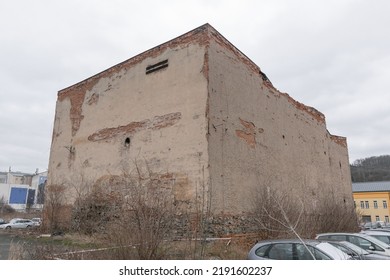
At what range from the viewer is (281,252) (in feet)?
22.5

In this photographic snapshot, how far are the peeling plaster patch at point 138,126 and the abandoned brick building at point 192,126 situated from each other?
50mm

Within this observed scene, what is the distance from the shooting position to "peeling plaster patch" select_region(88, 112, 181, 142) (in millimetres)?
14461

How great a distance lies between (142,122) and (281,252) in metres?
10.3

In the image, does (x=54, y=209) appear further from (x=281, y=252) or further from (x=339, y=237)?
(x=281, y=252)

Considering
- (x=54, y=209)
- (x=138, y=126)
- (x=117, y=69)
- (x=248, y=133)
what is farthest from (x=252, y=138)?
(x=54, y=209)

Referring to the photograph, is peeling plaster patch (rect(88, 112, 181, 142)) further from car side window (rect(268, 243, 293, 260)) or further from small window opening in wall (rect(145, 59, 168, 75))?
car side window (rect(268, 243, 293, 260))

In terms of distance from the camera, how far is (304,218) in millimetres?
13234

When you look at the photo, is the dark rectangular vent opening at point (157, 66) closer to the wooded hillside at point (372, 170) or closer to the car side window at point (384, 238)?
the car side window at point (384, 238)

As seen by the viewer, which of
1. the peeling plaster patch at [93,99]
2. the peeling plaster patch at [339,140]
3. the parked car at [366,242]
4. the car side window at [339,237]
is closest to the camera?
the parked car at [366,242]

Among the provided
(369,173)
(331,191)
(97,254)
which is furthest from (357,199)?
(97,254)

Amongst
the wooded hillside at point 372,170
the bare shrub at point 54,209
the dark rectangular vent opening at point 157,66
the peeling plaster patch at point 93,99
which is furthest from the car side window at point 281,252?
the wooded hillside at point 372,170

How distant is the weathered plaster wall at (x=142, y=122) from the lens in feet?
44.1

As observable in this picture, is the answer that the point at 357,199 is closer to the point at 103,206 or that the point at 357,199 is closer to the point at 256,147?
the point at 256,147

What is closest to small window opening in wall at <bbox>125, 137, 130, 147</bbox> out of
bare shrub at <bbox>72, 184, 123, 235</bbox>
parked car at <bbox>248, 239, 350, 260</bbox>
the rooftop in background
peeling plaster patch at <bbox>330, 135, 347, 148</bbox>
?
bare shrub at <bbox>72, 184, 123, 235</bbox>
